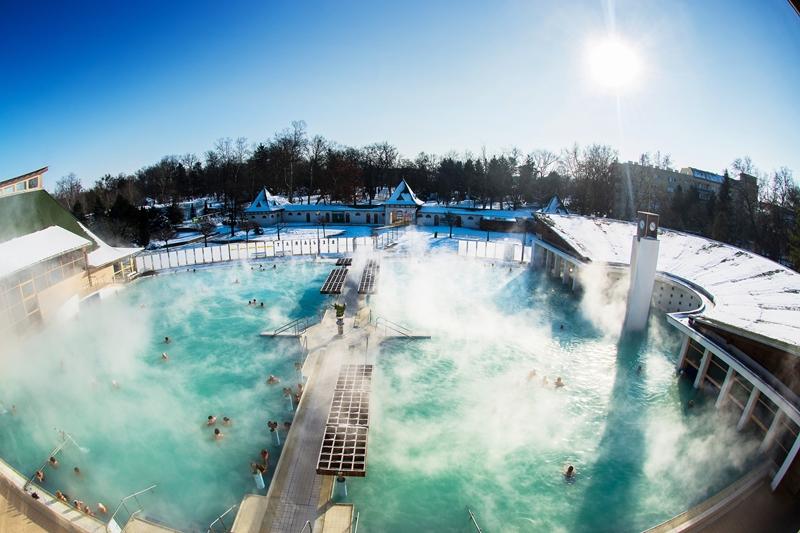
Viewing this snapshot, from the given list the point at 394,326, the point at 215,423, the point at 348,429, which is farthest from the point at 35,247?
the point at 348,429

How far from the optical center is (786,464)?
33.8ft

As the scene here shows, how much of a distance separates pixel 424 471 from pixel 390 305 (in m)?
12.6

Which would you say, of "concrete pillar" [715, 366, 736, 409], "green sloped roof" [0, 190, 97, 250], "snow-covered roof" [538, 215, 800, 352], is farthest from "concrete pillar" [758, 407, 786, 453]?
"green sloped roof" [0, 190, 97, 250]

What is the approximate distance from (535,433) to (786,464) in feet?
20.8

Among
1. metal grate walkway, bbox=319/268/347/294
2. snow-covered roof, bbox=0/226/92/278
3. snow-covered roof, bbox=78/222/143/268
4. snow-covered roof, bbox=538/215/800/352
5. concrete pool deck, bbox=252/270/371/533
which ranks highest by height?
snow-covered roof, bbox=0/226/92/278

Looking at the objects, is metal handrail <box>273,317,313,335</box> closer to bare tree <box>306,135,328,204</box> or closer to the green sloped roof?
the green sloped roof

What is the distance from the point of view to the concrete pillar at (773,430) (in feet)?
37.3

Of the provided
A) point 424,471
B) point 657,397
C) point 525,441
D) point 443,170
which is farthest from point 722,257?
point 443,170

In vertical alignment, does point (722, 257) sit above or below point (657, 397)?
above

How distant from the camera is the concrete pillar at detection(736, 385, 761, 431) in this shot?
1242cm

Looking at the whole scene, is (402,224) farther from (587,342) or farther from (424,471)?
(424,471)

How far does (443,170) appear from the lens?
66.5 m

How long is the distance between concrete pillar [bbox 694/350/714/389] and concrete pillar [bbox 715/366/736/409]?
1118 millimetres

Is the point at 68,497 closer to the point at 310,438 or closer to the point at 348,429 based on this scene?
the point at 310,438
